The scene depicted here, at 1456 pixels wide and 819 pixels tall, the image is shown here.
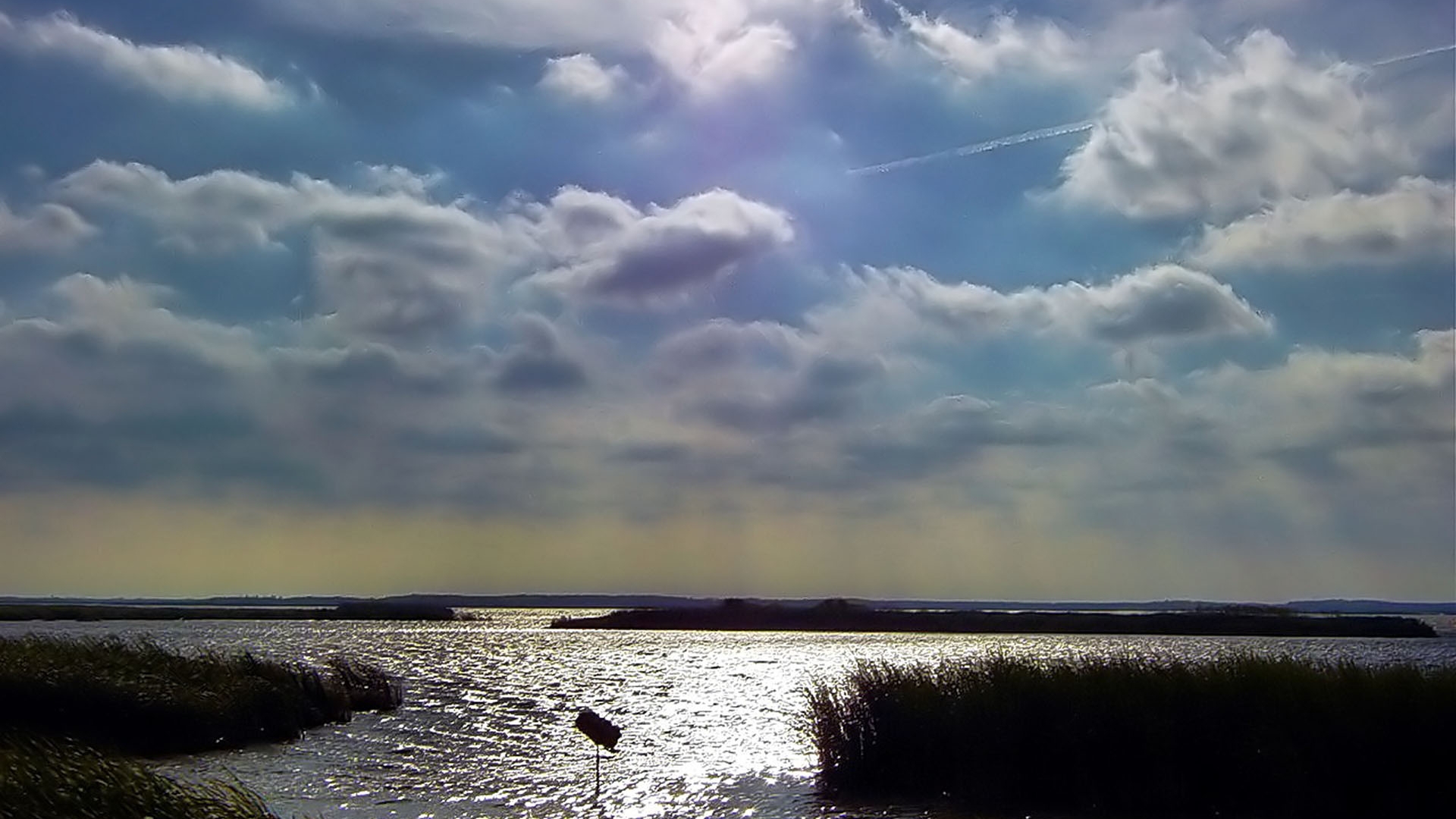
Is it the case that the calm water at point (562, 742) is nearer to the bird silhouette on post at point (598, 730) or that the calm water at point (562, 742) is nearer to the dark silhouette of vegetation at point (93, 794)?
the bird silhouette on post at point (598, 730)

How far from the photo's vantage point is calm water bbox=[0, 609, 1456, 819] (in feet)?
85.6

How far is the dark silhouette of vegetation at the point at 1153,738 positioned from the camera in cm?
2214

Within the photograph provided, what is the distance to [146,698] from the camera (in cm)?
3183

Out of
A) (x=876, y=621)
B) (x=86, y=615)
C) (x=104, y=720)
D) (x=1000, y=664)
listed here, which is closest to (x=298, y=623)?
(x=86, y=615)

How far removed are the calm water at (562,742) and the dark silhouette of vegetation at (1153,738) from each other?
1.55m

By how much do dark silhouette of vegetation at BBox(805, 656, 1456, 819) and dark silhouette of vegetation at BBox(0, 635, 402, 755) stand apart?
1529cm

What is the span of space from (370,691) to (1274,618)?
318 ft

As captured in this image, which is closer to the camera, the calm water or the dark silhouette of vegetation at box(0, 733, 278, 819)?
the dark silhouette of vegetation at box(0, 733, 278, 819)

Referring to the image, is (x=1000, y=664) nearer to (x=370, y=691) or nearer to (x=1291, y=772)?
(x=1291, y=772)

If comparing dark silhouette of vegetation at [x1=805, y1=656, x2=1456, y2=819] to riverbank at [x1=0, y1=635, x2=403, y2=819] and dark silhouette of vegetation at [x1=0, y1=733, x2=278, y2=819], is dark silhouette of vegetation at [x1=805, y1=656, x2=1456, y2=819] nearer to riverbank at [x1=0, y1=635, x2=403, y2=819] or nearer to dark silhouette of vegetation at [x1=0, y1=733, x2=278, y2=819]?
riverbank at [x1=0, y1=635, x2=403, y2=819]


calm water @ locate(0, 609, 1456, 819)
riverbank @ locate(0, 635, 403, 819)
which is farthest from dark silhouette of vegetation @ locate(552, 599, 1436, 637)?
riverbank @ locate(0, 635, 403, 819)

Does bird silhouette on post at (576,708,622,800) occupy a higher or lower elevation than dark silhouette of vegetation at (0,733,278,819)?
lower

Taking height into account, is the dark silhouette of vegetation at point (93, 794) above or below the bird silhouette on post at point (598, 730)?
above

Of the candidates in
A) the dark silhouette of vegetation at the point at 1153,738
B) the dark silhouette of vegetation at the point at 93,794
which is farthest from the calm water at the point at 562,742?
the dark silhouette of vegetation at the point at 93,794
